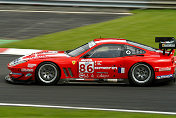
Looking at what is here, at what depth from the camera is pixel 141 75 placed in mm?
9227

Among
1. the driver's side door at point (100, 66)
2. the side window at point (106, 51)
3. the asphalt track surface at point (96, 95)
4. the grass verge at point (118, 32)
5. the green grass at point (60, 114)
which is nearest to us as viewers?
the green grass at point (60, 114)

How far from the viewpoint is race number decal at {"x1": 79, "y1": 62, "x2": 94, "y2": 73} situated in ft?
30.0

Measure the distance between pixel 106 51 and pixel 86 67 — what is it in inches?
26.2

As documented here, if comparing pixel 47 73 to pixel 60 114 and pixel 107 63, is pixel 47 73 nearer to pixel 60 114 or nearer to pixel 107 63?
pixel 107 63

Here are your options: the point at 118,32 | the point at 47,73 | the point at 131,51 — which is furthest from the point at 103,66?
the point at 118,32

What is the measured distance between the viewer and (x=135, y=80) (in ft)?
30.2

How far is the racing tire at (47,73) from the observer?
9195 mm

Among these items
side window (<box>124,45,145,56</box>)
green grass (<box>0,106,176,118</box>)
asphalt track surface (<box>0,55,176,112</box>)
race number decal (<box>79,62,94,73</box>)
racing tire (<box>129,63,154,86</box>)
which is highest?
side window (<box>124,45,145,56</box>)

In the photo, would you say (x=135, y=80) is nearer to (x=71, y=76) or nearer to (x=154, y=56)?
(x=154, y=56)

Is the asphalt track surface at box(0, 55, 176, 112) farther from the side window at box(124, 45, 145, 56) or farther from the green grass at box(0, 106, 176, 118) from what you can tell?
the side window at box(124, 45, 145, 56)

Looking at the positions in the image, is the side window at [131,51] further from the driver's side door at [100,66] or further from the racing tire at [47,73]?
the racing tire at [47,73]

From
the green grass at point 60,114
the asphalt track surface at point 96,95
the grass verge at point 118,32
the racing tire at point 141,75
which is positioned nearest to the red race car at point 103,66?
the racing tire at point 141,75

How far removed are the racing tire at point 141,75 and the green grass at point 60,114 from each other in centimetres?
217

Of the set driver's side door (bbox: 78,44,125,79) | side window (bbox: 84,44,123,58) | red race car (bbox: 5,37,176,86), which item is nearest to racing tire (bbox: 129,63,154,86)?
red race car (bbox: 5,37,176,86)
